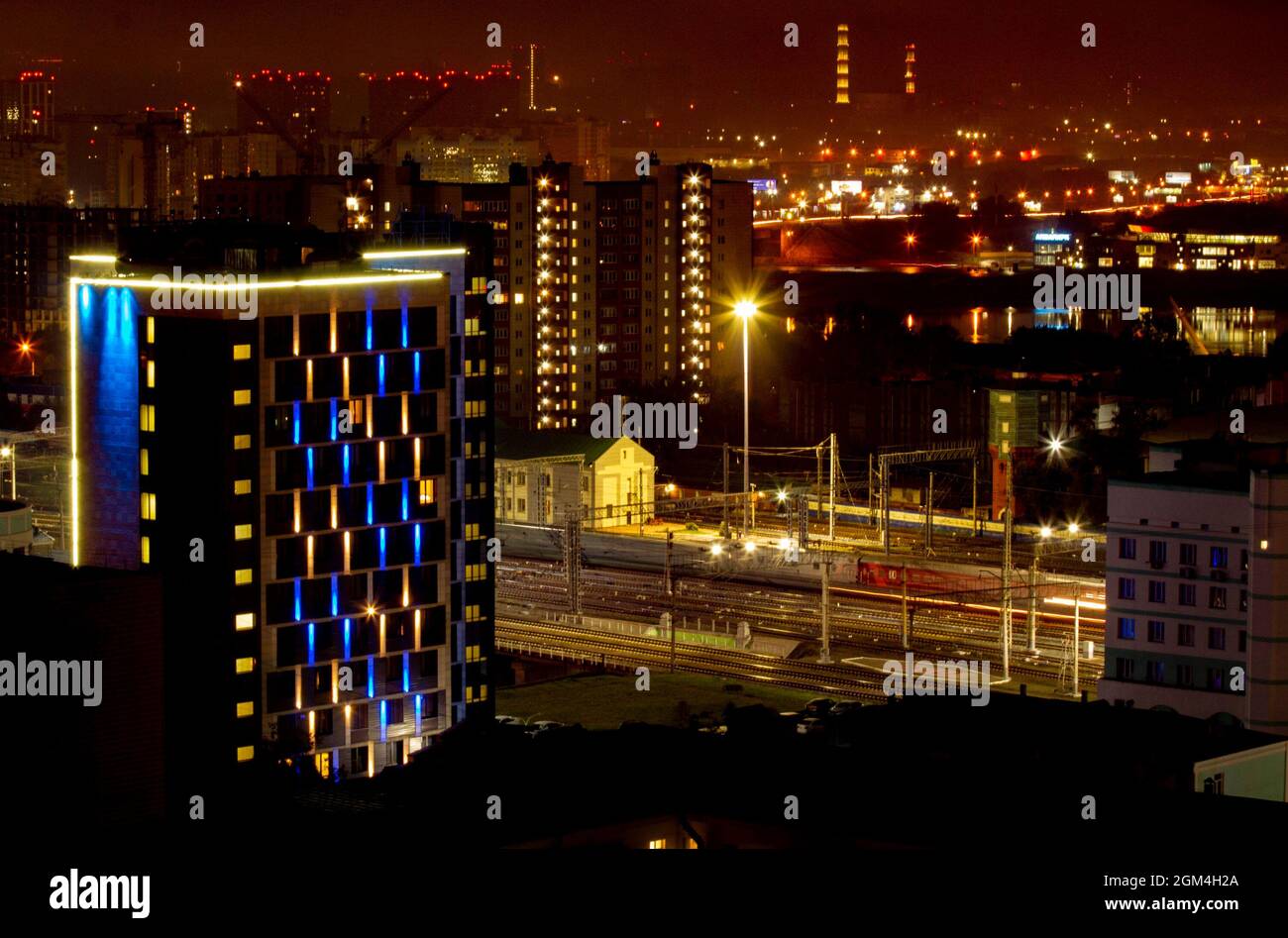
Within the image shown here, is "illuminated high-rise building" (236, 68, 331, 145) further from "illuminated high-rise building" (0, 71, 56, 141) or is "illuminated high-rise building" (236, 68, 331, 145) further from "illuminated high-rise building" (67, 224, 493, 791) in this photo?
"illuminated high-rise building" (67, 224, 493, 791)

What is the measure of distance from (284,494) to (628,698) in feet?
11.5

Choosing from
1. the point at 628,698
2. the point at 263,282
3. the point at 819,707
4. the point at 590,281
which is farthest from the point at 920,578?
the point at 590,281

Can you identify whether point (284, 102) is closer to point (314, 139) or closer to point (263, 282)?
point (314, 139)

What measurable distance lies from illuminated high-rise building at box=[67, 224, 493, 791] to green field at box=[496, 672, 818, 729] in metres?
0.96

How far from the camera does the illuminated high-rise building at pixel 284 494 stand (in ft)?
52.9

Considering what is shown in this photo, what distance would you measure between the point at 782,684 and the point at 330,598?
4.27 metres

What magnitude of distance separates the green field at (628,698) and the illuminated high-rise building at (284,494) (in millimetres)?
959

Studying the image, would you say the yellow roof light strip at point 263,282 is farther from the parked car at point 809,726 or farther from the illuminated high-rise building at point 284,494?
the parked car at point 809,726

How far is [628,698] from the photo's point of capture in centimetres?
1847

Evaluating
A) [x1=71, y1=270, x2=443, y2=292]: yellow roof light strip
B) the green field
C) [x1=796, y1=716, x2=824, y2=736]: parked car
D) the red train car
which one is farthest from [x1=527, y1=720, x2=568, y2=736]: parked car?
the red train car

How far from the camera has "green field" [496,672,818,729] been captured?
17.7 metres

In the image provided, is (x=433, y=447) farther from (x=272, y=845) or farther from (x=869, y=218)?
(x=869, y=218)

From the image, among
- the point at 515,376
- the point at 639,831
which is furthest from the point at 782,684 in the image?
the point at 515,376
